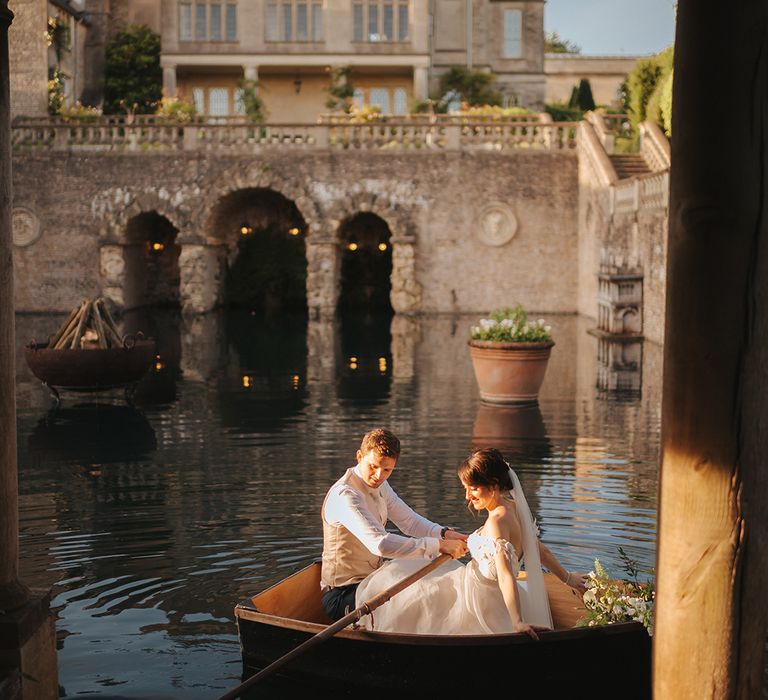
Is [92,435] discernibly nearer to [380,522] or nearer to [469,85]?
[380,522]

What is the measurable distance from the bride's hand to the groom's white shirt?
73 centimetres

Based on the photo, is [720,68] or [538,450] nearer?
[720,68]

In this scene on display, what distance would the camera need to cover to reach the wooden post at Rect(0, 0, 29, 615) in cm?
518

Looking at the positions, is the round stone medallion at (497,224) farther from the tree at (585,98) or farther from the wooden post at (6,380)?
the wooden post at (6,380)

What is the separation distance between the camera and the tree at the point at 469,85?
144 feet

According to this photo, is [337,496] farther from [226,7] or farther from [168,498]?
[226,7]

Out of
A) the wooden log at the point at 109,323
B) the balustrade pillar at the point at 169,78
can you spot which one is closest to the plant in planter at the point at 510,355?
the wooden log at the point at 109,323

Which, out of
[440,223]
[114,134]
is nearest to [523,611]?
[440,223]

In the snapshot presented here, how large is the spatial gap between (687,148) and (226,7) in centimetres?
4078

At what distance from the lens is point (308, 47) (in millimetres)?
42781

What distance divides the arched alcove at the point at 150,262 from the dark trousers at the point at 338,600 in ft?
90.4

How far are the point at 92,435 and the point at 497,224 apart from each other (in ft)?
66.0

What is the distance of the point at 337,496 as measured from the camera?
6.65 metres

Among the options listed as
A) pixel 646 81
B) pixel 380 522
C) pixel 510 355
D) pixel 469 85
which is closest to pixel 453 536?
pixel 380 522
